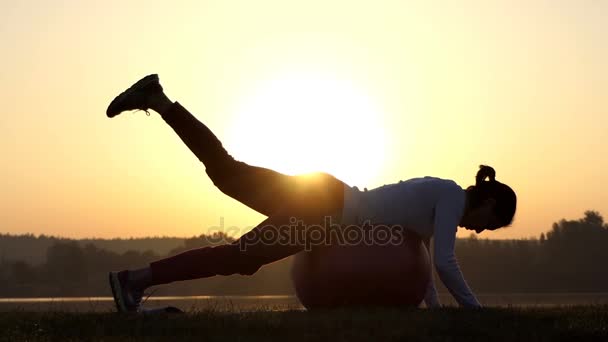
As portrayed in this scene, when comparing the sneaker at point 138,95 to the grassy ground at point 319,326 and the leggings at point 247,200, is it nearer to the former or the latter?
the leggings at point 247,200

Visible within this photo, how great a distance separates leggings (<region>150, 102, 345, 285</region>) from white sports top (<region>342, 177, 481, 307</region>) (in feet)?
0.80

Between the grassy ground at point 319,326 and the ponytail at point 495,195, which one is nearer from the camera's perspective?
the grassy ground at point 319,326

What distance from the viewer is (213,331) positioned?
7.63m

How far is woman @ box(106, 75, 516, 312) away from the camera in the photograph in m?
9.07

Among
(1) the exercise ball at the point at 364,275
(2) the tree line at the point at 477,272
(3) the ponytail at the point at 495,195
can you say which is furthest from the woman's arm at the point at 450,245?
(2) the tree line at the point at 477,272

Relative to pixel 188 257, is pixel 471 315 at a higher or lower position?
lower

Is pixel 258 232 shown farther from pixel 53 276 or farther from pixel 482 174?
pixel 53 276

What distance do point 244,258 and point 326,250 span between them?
3.80ft

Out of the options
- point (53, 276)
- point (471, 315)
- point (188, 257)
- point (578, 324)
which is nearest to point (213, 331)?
point (188, 257)

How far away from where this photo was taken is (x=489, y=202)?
31.4 feet

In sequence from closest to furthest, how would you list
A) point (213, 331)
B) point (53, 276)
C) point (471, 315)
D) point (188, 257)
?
point (213, 331), point (471, 315), point (188, 257), point (53, 276)

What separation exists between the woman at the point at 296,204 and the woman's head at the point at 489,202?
0.4 inches

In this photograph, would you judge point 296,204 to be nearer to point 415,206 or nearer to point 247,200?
point 247,200

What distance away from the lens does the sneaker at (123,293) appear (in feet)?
29.4
